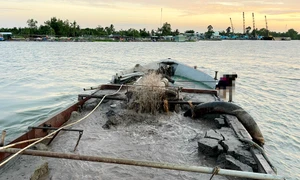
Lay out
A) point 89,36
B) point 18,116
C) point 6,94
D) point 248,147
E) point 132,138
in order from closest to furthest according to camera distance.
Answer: point 248,147
point 132,138
point 18,116
point 6,94
point 89,36

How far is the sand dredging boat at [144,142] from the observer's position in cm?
421

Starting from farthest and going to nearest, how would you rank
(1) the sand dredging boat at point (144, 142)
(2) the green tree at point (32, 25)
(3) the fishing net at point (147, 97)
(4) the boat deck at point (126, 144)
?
(2) the green tree at point (32, 25), (3) the fishing net at point (147, 97), (4) the boat deck at point (126, 144), (1) the sand dredging boat at point (144, 142)

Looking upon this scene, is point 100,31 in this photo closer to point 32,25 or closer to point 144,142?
point 32,25

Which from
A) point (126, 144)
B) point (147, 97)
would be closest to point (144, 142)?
point (126, 144)

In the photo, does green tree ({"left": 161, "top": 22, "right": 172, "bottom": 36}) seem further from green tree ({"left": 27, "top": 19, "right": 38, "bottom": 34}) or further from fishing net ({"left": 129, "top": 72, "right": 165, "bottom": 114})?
fishing net ({"left": 129, "top": 72, "right": 165, "bottom": 114})

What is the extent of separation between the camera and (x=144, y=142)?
229 inches

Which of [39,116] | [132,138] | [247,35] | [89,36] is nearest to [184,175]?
[132,138]

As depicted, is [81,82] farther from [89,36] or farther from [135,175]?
[89,36]

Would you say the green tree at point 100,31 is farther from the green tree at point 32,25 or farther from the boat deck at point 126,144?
the boat deck at point 126,144

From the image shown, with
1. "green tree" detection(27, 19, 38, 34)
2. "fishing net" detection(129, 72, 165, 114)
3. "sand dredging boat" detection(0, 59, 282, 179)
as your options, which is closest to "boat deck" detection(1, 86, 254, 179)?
"sand dredging boat" detection(0, 59, 282, 179)

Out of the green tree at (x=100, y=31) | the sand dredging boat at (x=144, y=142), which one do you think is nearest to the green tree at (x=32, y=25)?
the green tree at (x=100, y=31)

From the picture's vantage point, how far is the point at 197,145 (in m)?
5.65

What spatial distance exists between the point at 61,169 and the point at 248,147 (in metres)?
3.41

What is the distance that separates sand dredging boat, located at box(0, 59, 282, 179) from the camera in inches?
166
